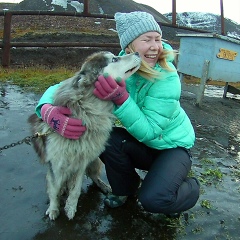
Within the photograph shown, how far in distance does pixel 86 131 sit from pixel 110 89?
410 mm

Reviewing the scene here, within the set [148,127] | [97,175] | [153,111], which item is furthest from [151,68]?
[97,175]

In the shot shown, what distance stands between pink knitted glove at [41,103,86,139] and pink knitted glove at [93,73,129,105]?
251mm

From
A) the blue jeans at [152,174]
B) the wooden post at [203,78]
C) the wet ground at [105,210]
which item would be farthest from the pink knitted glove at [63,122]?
the wooden post at [203,78]

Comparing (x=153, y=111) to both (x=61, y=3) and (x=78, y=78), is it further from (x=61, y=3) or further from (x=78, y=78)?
(x=61, y=3)

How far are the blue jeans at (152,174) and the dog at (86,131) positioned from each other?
0.17 m

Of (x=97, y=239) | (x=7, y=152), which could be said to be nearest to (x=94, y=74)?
(x=97, y=239)

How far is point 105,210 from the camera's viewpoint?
98.6 inches

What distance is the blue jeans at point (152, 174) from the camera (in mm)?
2186

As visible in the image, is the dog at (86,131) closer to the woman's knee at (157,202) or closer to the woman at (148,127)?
the woman at (148,127)

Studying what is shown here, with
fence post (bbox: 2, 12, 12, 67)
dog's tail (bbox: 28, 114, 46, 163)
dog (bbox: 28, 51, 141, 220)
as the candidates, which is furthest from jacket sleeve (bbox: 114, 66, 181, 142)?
fence post (bbox: 2, 12, 12, 67)

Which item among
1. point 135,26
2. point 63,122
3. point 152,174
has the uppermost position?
point 135,26

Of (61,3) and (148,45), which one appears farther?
(61,3)

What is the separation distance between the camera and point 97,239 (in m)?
2.13

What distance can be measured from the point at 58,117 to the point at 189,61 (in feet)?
16.1
